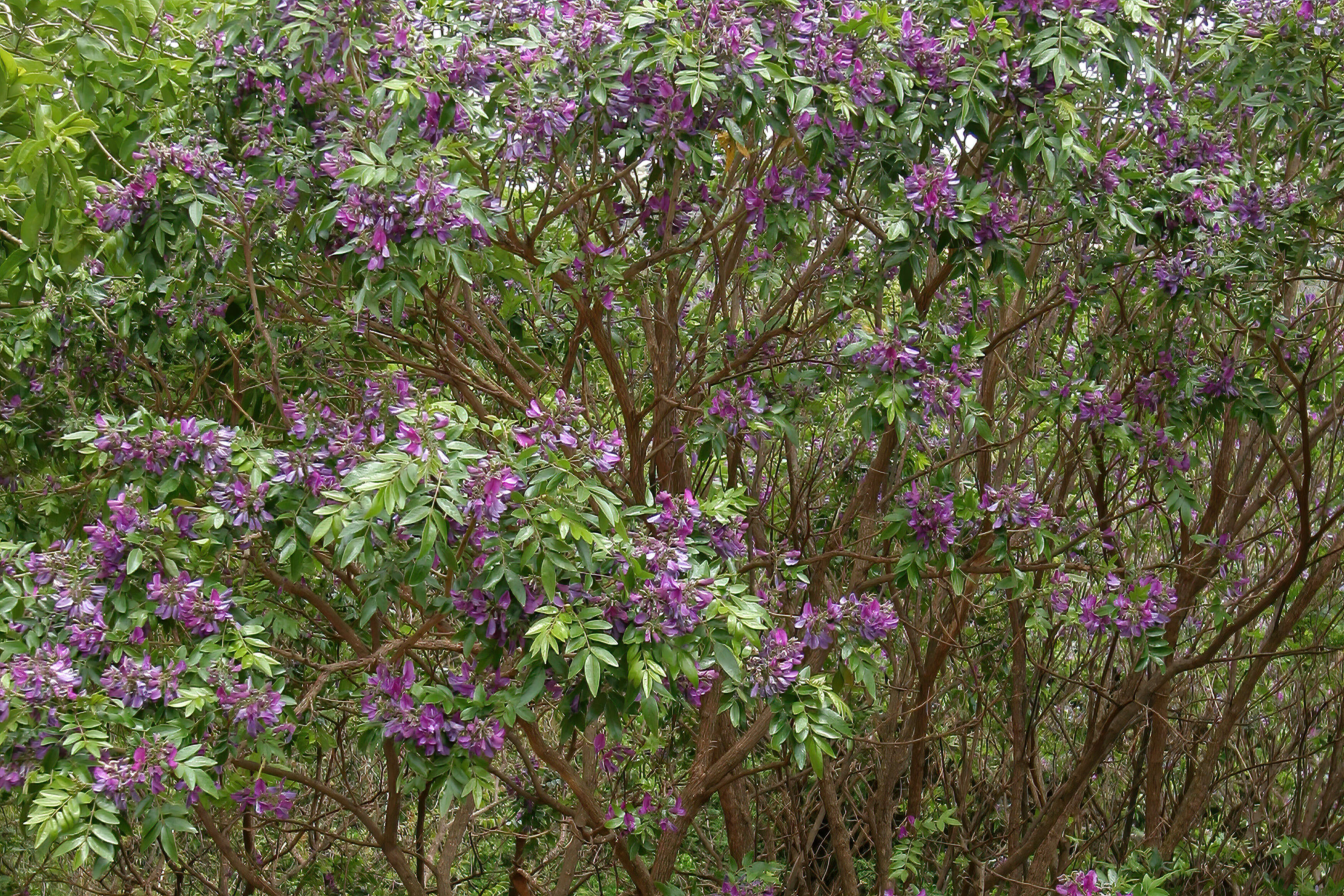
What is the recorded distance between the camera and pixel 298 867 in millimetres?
5781

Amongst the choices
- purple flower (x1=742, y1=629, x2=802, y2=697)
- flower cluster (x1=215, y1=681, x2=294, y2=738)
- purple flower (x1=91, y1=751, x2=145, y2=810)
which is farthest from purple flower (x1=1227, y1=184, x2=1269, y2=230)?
purple flower (x1=91, y1=751, x2=145, y2=810)

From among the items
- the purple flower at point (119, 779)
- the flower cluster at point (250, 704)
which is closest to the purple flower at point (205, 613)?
the flower cluster at point (250, 704)

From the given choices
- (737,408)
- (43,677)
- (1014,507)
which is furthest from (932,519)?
(43,677)

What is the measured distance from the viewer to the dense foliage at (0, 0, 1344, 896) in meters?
2.65

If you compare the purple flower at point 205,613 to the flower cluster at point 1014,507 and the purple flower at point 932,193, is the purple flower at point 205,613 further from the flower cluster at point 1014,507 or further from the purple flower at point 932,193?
the flower cluster at point 1014,507

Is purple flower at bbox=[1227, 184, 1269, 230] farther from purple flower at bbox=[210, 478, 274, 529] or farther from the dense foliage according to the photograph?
purple flower at bbox=[210, 478, 274, 529]

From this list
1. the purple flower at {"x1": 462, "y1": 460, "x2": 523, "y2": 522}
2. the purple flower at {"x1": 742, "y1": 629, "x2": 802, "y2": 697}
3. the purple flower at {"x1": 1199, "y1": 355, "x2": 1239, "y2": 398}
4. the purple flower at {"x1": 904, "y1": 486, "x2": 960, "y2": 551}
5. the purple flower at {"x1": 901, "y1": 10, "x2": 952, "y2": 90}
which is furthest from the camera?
the purple flower at {"x1": 1199, "y1": 355, "x2": 1239, "y2": 398}

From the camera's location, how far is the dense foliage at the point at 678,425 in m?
2.65

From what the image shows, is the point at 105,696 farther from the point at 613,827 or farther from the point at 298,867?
the point at 298,867

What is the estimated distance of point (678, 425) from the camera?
393 cm

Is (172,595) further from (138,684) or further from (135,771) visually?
Answer: (135,771)

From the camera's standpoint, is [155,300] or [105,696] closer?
[105,696]

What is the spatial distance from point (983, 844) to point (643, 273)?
9.16 ft

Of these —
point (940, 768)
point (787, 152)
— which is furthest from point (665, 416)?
point (940, 768)
